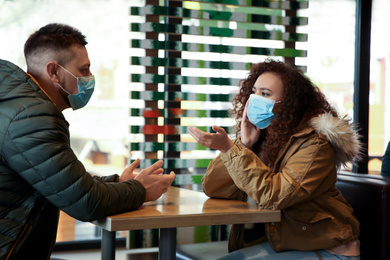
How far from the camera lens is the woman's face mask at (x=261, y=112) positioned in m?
2.32

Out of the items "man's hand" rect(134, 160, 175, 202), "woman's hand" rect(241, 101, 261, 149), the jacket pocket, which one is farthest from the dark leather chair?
"man's hand" rect(134, 160, 175, 202)

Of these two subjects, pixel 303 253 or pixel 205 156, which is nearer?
pixel 303 253

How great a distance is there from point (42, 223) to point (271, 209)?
87cm

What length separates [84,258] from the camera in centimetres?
390

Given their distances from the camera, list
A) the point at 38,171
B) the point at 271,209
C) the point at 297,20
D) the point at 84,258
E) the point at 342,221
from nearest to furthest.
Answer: the point at 38,171, the point at 271,209, the point at 342,221, the point at 84,258, the point at 297,20

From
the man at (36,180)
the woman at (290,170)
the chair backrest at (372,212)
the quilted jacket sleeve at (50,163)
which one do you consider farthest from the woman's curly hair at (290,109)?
the quilted jacket sleeve at (50,163)

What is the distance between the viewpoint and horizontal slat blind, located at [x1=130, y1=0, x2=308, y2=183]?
3898 mm

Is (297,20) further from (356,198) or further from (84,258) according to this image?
(84,258)

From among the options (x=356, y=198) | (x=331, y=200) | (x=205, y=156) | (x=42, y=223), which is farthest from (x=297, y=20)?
(x=42, y=223)

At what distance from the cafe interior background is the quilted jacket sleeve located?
2.17 metres

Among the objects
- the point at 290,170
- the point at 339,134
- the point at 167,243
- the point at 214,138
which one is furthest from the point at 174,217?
the point at 339,134

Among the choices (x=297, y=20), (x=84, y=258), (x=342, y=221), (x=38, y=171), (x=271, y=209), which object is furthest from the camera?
(x=297, y=20)

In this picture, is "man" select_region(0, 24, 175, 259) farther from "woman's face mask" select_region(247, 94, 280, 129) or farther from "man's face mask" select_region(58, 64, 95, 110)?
"woman's face mask" select_region(247, 94, 280, 129)

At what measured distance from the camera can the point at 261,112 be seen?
2322mm
